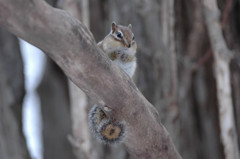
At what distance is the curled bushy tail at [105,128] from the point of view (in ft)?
7.25

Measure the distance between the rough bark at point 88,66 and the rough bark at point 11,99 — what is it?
7.36ft

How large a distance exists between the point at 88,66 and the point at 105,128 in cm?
52

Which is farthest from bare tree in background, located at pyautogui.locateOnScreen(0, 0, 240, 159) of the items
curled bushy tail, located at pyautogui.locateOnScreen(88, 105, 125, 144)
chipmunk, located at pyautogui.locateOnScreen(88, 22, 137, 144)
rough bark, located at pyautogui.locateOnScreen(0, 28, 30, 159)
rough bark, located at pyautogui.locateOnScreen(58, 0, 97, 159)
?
curled bushy tail, located at pyautogui.locateOnScreen(88, 105, 125, 144)

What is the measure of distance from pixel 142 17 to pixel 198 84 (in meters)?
1.15

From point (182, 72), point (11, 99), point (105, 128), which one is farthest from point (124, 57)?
point (11, 99)

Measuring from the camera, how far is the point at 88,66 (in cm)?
184

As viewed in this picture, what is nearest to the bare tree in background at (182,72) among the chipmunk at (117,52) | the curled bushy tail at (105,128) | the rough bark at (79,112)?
the rough bark at (79,112)

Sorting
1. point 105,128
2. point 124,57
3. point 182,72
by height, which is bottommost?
point 105,128

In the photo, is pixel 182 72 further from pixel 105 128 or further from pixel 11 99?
pixel 105 128

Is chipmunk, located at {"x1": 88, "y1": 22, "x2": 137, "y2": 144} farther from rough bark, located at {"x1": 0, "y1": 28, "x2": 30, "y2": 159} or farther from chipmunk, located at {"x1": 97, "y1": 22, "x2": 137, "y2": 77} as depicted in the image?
rough bark, located at {"x1": 0, "y1": 28, "x2": 30, "y2": 159}

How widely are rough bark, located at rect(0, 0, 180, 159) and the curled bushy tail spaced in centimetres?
5

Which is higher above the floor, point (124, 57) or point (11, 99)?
point (11, 99)

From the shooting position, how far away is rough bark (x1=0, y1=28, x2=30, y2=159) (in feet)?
14.3

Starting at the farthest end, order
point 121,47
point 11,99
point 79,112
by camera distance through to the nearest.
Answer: point 11,99
point 79,112
point 121,47
